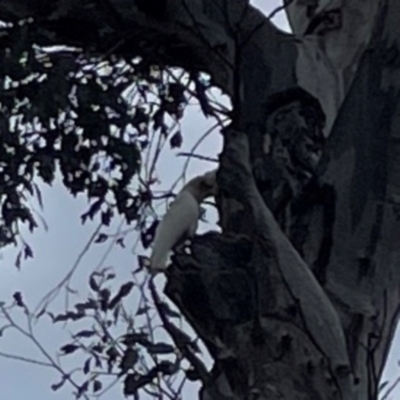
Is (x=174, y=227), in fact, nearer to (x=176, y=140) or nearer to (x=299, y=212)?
(x=299, y=212)

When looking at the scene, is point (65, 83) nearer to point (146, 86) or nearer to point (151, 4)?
point (151, 4)

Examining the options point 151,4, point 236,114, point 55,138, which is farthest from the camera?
point 55,138

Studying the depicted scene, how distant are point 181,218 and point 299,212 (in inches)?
11.6

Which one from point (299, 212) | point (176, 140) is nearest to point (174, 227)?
point (299, 212)

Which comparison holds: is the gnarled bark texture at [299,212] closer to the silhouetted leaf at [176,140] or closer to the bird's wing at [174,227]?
the bird's wing at [174,227]

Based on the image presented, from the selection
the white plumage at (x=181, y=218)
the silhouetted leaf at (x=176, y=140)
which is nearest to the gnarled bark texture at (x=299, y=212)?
the white plumage at (x=181, y=218)

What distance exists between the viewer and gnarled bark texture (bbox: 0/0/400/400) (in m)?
3.18

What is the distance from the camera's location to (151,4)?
4285mm

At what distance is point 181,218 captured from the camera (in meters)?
3.48

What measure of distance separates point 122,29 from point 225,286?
4.41 feet

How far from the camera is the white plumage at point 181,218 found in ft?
11.2

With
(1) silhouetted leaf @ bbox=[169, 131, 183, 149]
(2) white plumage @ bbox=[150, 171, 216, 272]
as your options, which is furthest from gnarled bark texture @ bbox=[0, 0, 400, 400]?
(1) silhouetted leaf @ bbox=[169, 131, 183, 149]

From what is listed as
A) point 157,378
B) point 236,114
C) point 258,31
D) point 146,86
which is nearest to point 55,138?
point 146,86

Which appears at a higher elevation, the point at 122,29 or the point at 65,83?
the point at 122,29
